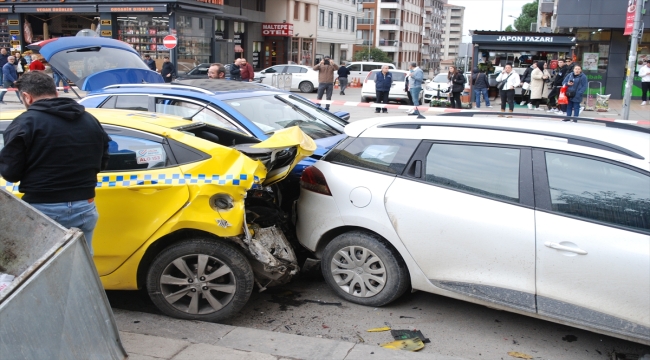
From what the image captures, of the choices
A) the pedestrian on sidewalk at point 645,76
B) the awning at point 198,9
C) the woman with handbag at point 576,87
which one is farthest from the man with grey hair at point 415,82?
the awning at point 198,9

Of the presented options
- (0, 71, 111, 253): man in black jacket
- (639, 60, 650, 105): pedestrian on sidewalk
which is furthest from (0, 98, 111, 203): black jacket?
(639, 60, 650, 105): pedestrian on sidewalk

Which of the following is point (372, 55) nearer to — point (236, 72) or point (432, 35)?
point (236, 72)

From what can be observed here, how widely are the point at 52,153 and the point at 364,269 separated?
2.36 meters

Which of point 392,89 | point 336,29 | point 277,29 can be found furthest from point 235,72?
point 336,29

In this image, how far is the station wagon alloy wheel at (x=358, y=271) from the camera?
184 inches

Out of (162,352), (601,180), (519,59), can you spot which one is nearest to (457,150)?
(601,180)

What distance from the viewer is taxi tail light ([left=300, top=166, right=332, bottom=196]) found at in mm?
4879

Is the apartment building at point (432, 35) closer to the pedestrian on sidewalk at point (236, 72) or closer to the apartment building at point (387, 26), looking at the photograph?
the apartment building at point (387, 26)

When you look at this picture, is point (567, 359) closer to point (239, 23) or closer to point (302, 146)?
point (302, 146)

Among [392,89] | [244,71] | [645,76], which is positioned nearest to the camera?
[244,71]

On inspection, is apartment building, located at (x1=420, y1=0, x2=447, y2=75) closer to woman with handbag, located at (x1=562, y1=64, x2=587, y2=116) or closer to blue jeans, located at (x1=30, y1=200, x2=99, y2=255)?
woman with handbag, located at (x1=562, y1=64, x2=587, y2=116)

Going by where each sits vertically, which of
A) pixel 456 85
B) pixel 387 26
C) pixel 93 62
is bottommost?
pixel 456 85

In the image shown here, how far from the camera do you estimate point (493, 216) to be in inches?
163

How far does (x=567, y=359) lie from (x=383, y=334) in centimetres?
124
